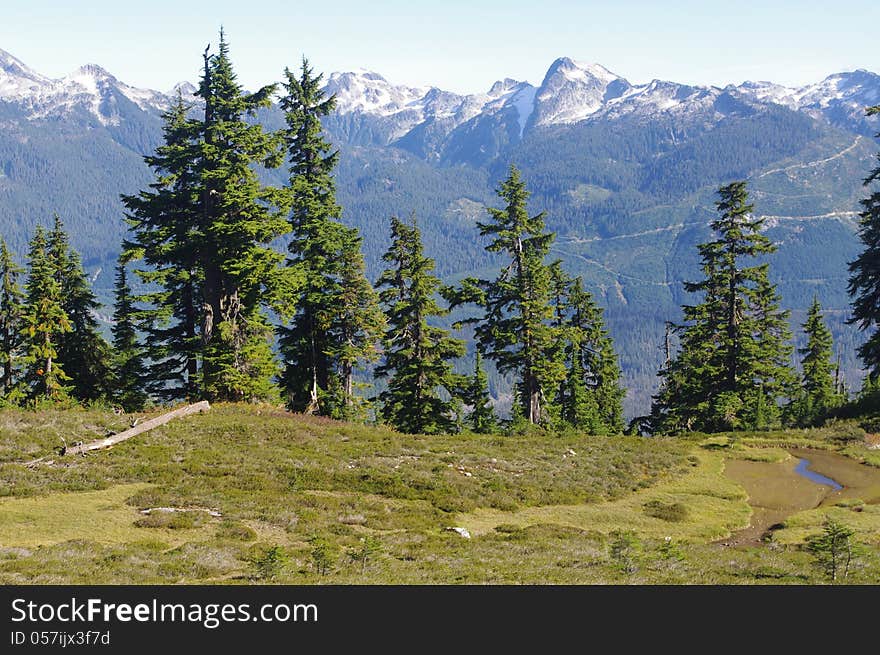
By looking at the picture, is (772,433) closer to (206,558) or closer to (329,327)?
(329,327)

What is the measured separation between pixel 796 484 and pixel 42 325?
43648 mm

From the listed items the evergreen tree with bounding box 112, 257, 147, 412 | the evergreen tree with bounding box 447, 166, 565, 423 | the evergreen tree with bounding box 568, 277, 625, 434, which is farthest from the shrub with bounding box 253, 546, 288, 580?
the evergreen tree with bounding box 568, 277, 625, 434

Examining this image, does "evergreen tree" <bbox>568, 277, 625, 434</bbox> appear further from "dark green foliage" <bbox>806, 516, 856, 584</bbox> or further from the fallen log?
"dark green foliage" <bbox>806, 516, 856, 584</bbox>

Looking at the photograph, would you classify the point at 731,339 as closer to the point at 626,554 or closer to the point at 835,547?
the point at 835,547

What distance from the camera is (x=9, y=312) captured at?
5006cm

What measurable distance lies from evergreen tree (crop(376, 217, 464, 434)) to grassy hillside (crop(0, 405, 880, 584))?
681 cm

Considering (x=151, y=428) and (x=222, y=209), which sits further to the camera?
(x=222, y=209)

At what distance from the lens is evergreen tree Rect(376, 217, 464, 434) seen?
141 ft

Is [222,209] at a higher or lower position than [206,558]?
higher

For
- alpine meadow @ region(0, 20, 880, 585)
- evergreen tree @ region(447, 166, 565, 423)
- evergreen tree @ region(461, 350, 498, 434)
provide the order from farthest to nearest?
evergreen tree @ region(461, 350, 498, 434) → evergreen tree @ region(447, 166, 565, 423) → alpine meadow @ region(0, 20, 880, 585)

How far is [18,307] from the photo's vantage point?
49.6 m
